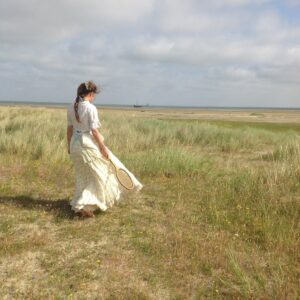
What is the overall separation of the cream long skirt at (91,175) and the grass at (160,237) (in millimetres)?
263

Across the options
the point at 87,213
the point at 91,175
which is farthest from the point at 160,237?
the point at 91,175

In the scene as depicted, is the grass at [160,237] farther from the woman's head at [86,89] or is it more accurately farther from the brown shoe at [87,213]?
the woman's head at [86,89]

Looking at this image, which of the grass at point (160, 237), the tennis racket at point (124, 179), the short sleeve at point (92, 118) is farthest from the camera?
the tennis racket at point (124, 179)

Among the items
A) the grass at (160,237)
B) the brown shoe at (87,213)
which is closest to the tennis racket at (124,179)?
the grass at (160,237)

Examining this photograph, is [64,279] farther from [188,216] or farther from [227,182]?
[227,182]

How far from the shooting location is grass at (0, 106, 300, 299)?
164 inches

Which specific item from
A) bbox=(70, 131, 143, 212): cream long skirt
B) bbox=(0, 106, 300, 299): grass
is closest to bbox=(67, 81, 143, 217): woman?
bbox=(70, 131, 143, 212): cream long skirt

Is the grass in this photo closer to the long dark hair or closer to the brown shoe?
the brown shoe

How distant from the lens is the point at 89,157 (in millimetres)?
6078

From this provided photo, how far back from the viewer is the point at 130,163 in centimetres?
1035

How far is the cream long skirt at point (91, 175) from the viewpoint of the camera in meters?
6.07

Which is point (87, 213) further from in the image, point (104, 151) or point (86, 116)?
point (86, 116)

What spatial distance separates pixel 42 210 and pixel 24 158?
5262mm

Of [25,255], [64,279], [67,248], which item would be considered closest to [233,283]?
[64,279]
